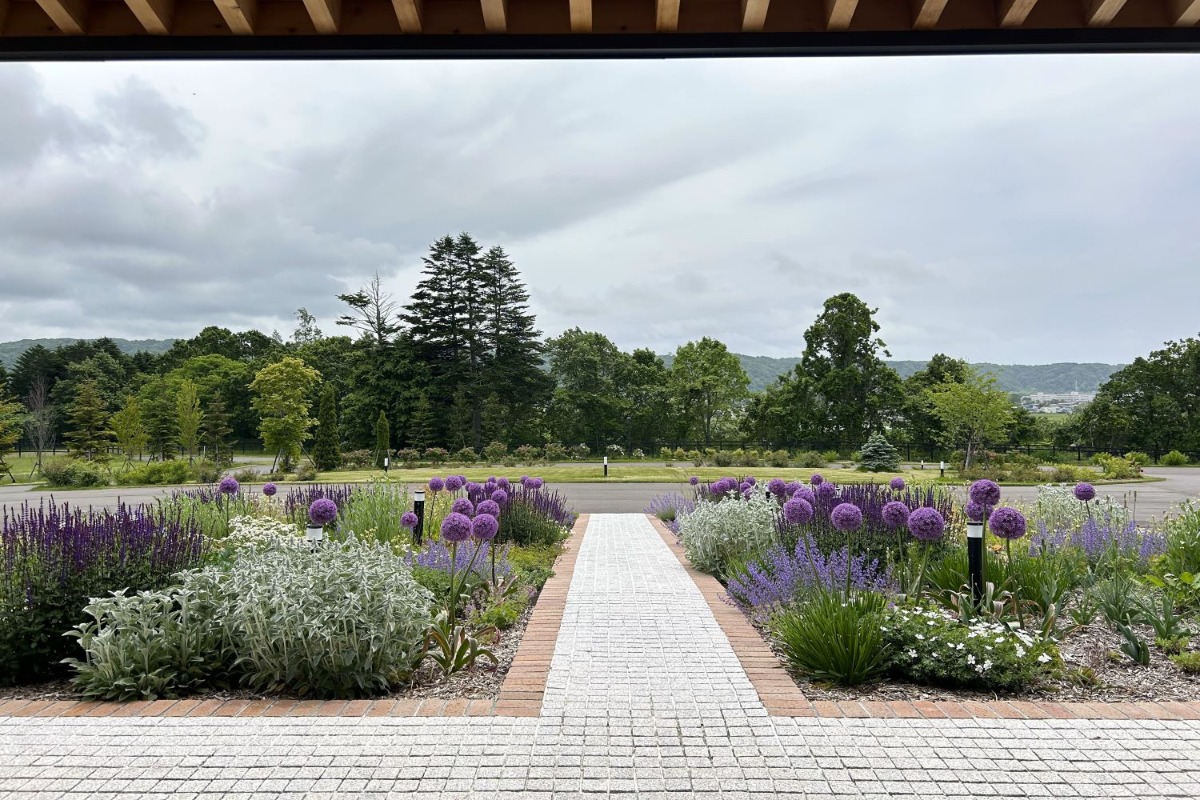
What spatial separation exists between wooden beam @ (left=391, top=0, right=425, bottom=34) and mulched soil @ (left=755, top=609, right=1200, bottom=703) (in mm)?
3520

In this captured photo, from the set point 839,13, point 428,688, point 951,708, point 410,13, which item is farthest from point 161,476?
point 839,13

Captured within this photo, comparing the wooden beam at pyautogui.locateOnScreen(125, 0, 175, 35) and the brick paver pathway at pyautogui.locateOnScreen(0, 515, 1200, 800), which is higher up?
the wooden beam at pyautogui.locateOnScreen(125, 0, 175, 35)

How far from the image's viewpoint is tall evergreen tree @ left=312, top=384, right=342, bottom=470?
92.5 feet

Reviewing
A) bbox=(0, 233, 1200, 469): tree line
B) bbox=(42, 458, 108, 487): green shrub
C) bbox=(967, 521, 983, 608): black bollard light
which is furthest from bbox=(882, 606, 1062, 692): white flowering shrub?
bbox=(0, 233, 1200, 469): tree line

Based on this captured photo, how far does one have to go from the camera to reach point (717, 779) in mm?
2539

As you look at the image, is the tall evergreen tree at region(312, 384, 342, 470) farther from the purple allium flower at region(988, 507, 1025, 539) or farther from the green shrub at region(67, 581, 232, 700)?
the purple allium flower at region(988, 507, 1025, 539)

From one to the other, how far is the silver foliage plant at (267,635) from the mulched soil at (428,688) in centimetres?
7

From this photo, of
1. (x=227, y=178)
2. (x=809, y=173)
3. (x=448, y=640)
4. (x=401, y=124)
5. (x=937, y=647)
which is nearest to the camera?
(x=937, y=647)

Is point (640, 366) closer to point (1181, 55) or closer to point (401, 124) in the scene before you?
point (401, 124)

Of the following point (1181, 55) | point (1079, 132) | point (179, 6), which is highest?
point (1079, 132)

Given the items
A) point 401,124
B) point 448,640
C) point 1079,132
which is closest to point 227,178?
point 401,124

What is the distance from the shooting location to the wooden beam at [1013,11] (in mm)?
2602

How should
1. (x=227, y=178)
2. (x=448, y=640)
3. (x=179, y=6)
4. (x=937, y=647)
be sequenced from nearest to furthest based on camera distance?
(x=179, y=6), (x=937, y=647), (x=448, y=640), (x=227, y=178)

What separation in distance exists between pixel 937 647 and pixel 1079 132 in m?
3.93
